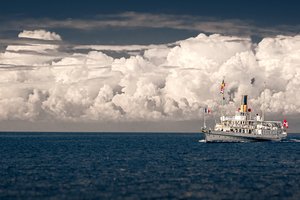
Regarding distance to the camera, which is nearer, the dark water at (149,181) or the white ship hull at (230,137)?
the dark water at (149,181)

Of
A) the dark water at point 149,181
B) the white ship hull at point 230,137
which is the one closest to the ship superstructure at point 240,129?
the white ship hull at point 230,137

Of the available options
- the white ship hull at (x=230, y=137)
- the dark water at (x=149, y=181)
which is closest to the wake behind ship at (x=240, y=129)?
the white ship hull at (x=230, y=137)

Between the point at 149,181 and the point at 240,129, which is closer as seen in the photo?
the point at 149,181

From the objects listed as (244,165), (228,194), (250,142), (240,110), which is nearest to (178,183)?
(228,194)

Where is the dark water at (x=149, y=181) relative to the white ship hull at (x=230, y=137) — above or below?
below

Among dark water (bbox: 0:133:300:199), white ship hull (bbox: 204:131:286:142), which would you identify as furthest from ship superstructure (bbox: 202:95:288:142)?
dark water (bbox: 0:133:300:199)

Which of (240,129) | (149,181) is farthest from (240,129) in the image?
(149,181)

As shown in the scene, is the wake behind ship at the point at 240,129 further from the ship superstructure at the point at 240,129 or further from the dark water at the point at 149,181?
the dark water at the point at 149,181

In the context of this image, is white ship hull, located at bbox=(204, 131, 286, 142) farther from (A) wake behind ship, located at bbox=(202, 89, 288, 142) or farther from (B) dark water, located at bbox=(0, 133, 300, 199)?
(B) dark water, located at bbox=(0, 133, 300, 199)

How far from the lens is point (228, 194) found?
5641 cm

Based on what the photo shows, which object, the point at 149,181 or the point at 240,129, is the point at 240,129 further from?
the point at 149,181

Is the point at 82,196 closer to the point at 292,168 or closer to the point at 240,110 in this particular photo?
the point at 292,168

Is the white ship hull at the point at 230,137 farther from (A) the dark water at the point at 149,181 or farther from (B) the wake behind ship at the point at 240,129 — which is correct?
(A) the dark water at the point at 149,181

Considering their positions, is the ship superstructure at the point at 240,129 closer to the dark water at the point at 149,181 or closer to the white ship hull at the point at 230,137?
the white ship hull at the point at 230,137
